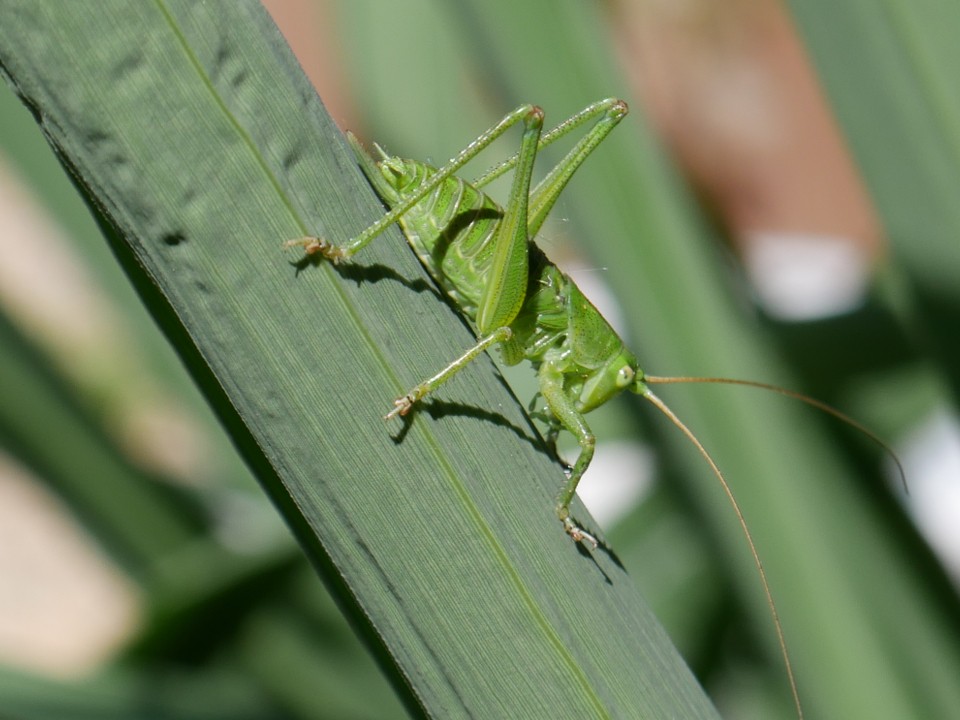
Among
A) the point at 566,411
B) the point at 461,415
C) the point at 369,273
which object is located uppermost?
the point at 369,273

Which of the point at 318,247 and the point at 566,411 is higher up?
the point at 318,247

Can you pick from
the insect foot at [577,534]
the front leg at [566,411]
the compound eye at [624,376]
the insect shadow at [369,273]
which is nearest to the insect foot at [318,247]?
the insect shadow at [369,273]

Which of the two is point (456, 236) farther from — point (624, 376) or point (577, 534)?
point (577, 534)

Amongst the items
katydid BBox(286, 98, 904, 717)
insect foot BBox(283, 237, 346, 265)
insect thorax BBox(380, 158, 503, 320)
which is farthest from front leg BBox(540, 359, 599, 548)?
insect foot BBox(283, 237, 346, 265)

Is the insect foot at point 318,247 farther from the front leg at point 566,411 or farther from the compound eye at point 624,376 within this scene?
the compound eye at point 624,376

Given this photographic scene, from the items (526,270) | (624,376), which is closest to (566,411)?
(624,376)

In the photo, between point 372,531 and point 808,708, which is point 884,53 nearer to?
point 372,531
